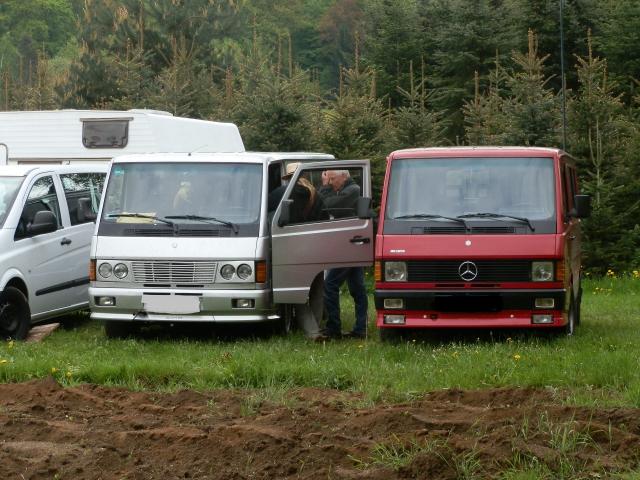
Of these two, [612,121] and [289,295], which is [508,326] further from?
[612,121]

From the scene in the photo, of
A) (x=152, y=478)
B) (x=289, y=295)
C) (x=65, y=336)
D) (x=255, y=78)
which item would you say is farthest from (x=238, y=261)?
(x=255, y=78)

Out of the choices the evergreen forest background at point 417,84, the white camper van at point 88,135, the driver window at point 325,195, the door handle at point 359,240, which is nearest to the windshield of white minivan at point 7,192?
the white camper van at point 88,135

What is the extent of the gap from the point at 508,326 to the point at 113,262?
4223 millimetres

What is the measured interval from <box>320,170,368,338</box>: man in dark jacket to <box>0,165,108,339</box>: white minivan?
316 cm

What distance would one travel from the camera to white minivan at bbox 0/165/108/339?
13.5 meters

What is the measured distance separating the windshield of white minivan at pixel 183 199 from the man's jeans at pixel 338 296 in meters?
1.03

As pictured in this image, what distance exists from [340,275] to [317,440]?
6.11m

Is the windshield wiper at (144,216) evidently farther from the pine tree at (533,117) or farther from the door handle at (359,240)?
the pine tree at (533,117)

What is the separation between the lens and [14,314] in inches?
533

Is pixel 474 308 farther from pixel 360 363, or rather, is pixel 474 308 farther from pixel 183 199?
pixel 183 199

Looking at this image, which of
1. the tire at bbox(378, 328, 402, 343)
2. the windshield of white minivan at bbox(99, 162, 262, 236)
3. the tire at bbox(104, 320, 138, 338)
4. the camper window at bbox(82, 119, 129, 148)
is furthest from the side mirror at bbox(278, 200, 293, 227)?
the camper window at bbox(82, 119, 129, 148)

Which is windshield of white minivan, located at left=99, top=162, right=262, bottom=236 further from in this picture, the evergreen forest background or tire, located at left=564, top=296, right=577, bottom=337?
the evergreen forest background

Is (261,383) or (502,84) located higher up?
(502,84)

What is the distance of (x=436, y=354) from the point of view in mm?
11359
